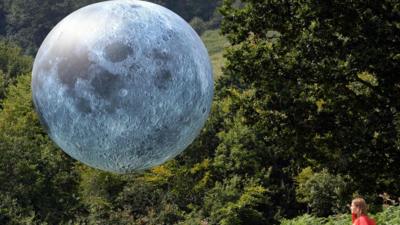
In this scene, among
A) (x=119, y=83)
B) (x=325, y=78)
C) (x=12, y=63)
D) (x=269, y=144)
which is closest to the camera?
(x=119, y=83)

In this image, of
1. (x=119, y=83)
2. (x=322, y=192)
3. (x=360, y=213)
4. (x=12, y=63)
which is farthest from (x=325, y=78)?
(x=12, y=63)

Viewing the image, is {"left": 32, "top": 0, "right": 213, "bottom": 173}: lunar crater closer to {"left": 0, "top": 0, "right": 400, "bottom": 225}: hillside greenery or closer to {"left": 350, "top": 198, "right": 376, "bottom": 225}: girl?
{"left": 350, "top": 198, "right": 376, "bottom": 225}: girl

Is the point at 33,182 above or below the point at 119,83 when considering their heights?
below

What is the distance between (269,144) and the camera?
2147 cm

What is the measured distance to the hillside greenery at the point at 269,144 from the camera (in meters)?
15.0

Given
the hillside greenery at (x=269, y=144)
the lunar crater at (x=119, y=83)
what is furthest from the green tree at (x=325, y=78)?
the lunar crater at (x=119, y=83)

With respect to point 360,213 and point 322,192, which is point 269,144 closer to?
point 322,192

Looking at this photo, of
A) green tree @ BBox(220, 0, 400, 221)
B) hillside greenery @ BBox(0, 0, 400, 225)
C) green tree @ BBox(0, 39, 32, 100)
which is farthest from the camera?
green tree @ BBox(0, 39, 32, 100)

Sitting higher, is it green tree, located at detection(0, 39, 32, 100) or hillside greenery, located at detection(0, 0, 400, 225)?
hillside greenery, located at detection(0, 0, 400, 225)

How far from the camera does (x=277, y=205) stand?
27844 millimetres

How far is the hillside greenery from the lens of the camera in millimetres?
15023

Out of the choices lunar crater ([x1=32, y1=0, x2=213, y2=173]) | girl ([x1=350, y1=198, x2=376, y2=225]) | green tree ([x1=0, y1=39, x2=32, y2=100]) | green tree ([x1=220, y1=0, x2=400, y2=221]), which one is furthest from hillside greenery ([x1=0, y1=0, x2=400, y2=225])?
lunar crater ([x1=32, y1=0, x2=213, y2=173])

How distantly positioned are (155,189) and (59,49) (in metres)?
21.6

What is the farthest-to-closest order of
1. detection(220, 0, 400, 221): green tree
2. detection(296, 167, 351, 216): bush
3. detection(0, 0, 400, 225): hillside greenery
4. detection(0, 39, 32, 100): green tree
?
detection(0, 39, 32, 100): green tree
detection(296, 167, 351, 216): bush
detection(0, 0, 400, 225): hillside greenery
detection(220, 0, 400, 221): green tree
